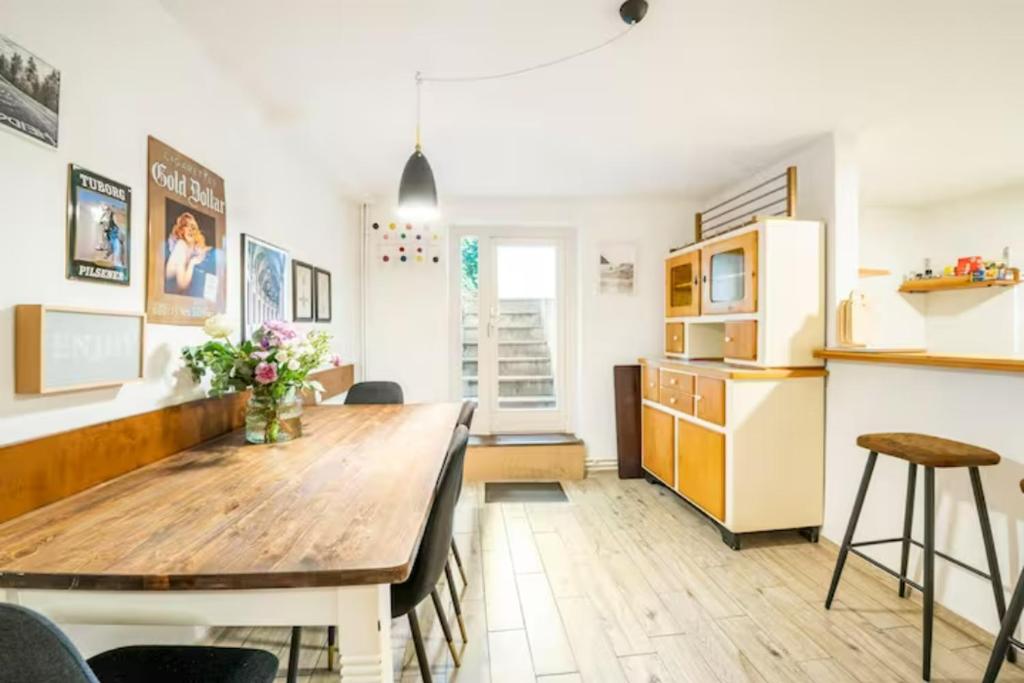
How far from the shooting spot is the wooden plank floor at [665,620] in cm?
164

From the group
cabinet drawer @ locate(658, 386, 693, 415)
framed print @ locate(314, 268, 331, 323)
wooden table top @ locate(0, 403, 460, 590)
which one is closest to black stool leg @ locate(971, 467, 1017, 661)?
cabinet drawer @ locate(658, 386, 693, 415)

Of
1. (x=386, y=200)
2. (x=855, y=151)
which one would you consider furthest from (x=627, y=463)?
(x=386, y=200)

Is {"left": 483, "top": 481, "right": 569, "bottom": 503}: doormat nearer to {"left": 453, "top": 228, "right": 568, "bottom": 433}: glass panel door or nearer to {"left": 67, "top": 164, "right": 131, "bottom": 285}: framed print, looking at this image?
{"left": 453, "top": 228, "right": 568, "bottom": 433}: glass panel door

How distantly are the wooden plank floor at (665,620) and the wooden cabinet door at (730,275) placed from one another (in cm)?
136

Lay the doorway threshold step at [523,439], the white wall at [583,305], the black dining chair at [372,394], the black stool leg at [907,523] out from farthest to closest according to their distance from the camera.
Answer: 1. the white wall at [583,305]
2. the doorway threshold step at [523,439]
3. the black dining chair at [372,394]
4. the black stool leg at [907,523]

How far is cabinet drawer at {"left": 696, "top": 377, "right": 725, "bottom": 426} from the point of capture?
257 cm

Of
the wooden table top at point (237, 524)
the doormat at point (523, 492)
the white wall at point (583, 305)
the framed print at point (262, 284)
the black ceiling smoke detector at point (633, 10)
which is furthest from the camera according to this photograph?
the white wall at point (583, 305)

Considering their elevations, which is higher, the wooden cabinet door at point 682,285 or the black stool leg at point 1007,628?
the wooden cabinet door at point 682,285

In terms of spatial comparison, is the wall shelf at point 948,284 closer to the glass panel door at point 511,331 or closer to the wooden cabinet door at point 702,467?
the wooden cabinet door at point 702,467

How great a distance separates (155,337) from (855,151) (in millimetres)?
3383

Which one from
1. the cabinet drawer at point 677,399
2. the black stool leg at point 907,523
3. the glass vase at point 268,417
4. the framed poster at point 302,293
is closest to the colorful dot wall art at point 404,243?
the framed poster at point 302,293

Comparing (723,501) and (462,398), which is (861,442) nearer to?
(723,501)

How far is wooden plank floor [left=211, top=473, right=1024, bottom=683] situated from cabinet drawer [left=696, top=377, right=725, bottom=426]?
2.28ft

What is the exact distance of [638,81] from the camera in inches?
79.4
